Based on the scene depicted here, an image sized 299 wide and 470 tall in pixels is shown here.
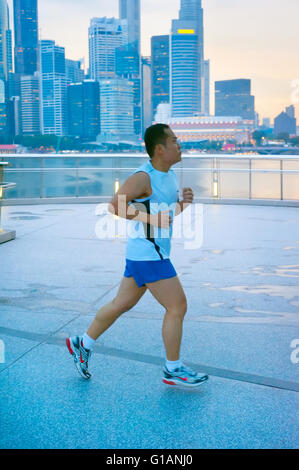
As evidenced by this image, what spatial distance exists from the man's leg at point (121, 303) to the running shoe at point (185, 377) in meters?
0.46

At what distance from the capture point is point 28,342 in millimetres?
4059

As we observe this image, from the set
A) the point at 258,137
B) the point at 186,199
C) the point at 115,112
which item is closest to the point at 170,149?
the point at 186,199

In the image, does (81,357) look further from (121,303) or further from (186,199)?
(186,199)

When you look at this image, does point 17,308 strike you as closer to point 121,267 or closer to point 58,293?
point 58,293

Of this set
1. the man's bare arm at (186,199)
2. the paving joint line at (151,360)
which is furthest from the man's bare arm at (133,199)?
the paving joint line at (151,360)

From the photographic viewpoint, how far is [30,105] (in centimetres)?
16438

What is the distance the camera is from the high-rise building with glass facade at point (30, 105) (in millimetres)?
154500

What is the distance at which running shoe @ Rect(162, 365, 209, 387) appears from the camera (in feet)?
10.5

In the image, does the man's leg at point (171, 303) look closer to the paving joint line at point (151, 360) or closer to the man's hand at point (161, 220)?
the man's hand at point (161, 220)

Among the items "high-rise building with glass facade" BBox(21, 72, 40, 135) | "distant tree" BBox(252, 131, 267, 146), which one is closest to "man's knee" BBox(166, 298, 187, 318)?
"distant tree" BBox(252, 131, 267, 146)

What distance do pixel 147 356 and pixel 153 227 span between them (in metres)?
1.10

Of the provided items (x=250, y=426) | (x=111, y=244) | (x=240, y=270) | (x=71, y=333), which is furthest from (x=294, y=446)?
(x=111, y=244)
